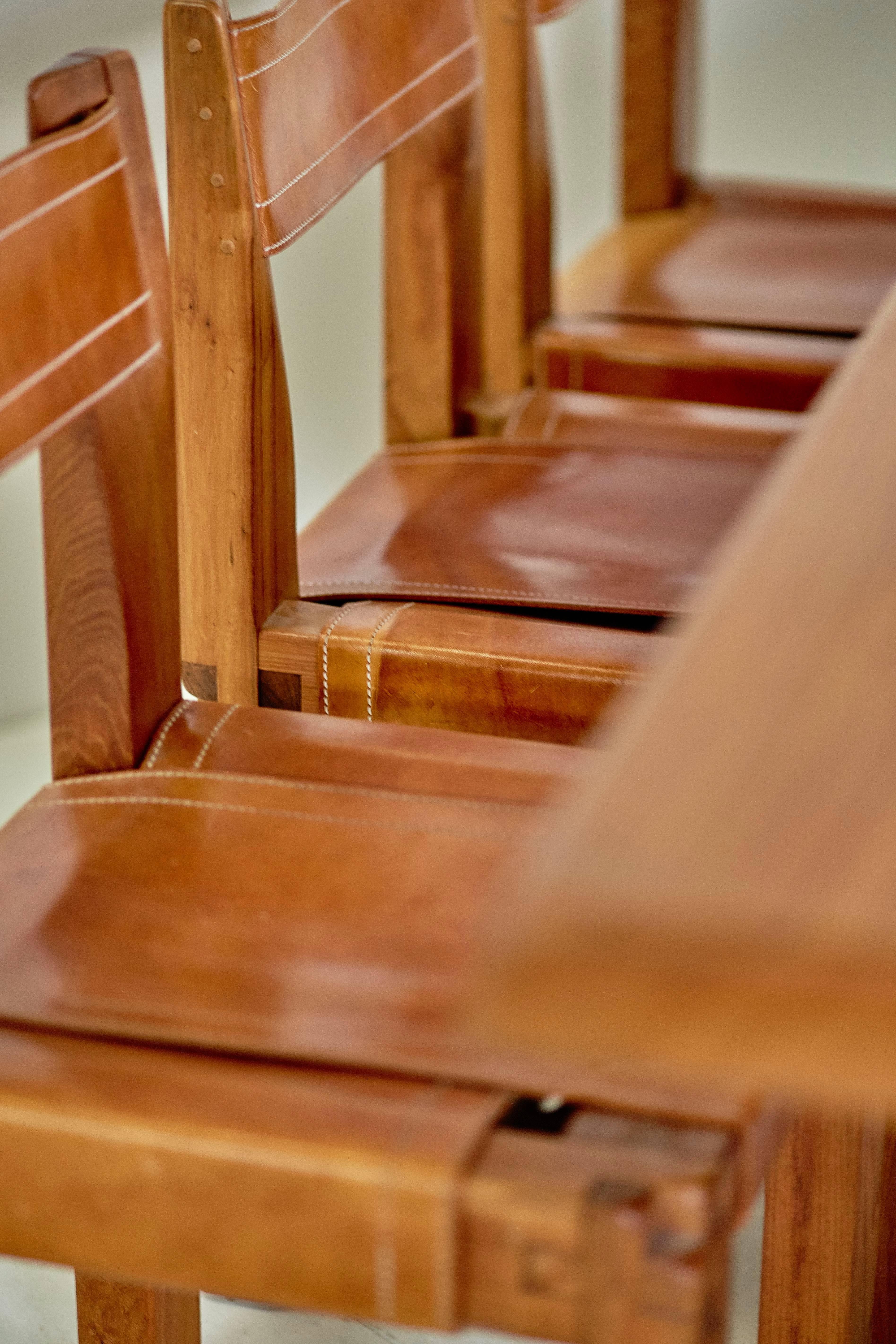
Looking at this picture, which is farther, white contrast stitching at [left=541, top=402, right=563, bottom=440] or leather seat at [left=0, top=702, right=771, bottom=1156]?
white contrast stitching at [left=541, top=402, right=563, bottom=440]

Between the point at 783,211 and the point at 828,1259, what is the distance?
4.03ft

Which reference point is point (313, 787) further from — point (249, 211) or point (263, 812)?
point (249, 211)

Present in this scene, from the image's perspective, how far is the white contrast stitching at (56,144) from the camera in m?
0.76

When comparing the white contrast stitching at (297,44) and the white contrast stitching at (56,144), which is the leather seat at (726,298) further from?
the white contrast stitching at (56,144)

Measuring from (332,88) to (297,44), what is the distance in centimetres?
5

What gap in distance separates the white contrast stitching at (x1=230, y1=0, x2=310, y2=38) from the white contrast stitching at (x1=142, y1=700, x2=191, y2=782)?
1.22 ft

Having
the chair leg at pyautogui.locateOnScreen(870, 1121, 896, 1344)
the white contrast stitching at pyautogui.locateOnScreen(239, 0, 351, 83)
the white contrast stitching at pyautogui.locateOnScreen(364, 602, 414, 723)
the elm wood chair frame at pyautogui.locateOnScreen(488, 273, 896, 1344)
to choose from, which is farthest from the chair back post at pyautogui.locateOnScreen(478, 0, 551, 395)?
the elm wood chair frame at pyautogui.locateOnScreen(488, 273, 896, 1344)

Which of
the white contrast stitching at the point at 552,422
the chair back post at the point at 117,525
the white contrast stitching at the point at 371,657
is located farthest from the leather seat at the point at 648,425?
the chair back post at the point at 117,525

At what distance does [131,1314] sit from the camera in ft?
3.44

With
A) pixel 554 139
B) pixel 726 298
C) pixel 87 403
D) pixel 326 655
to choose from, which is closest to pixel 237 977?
pixel 87 403

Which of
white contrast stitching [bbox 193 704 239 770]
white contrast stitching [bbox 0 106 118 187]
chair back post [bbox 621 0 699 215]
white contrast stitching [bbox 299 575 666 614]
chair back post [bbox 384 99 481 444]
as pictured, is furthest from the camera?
chair back post [bbox 621 0 699 215]

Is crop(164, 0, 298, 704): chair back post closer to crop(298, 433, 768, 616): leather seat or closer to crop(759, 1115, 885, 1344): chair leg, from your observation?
crop(298, 433, 768, 616): leather seat

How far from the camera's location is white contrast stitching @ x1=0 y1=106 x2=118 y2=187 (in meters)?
0.76

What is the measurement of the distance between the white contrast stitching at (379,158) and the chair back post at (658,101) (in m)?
0.53
